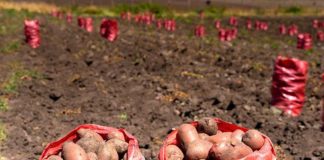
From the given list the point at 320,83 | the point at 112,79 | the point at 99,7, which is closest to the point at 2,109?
the point at 112,79

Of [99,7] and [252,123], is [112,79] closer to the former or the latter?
[252,123]

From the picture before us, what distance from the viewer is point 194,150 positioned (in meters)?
4.64

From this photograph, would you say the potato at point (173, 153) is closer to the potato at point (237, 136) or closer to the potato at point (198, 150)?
the potato at point (198, 150)

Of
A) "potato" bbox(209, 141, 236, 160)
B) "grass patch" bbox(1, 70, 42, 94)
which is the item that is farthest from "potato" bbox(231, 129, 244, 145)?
"grass patch" bbox(1, 70, 42, 94)

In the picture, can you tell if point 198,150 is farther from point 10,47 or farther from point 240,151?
point 10,47

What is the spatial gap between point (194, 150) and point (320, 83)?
7.80m

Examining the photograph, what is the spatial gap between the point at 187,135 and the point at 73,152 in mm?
968

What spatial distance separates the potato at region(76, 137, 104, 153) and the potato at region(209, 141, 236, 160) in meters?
0.98

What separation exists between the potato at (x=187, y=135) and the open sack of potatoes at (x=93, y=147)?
15.2 inches

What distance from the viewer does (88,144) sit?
4723mm

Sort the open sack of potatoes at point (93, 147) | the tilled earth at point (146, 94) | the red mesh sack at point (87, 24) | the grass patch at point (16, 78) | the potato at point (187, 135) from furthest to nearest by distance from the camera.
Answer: the red mesh sack at point (87, 24)
the grass patch at point (16, 78)
the tilled earth at point (146, 94)
the potato at point (187, 135)
the open sack of potatoes at point (93, 147)

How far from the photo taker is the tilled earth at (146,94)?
7.10 m

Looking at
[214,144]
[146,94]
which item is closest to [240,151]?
[214,144]

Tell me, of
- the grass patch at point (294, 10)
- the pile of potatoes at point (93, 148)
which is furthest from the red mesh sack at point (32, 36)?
the grass patch at point (294, 10)
